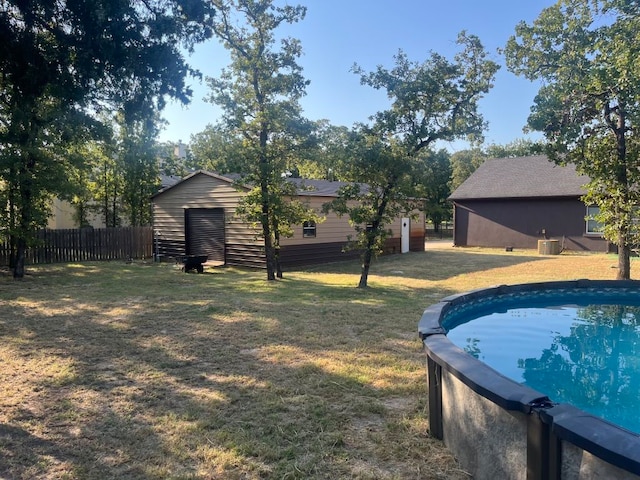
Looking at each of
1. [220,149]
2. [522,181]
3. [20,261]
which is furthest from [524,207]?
[20,261]

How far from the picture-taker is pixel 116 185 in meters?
23.4

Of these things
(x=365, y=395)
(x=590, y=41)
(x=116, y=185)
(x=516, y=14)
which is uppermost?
(x=516, y=14)

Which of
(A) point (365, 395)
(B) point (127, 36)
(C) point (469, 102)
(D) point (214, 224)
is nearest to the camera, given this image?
(A) point (365, 395)

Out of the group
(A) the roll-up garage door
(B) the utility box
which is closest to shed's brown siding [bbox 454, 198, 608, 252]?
(B) the utility box

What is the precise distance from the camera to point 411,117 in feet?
35.4

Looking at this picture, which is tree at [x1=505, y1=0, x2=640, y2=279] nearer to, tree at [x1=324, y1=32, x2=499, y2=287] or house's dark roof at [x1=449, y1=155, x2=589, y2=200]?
tree at [x1=324, y1=32, x2=499, y2=287]

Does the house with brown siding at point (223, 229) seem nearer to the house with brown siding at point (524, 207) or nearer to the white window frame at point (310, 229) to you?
the white window frame at point (310, 229)

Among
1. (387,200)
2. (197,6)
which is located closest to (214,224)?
(387,200)

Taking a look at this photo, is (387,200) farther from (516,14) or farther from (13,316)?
(13,316)

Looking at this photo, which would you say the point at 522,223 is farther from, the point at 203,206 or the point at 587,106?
the point at 203,206

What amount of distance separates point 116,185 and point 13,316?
16.9 m

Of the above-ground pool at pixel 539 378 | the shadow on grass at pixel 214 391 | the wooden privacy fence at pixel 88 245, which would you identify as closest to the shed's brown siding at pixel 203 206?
the wooden privacy fence at pixel 88 245

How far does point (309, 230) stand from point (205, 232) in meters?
4.08

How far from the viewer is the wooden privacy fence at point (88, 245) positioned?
17.2 m
